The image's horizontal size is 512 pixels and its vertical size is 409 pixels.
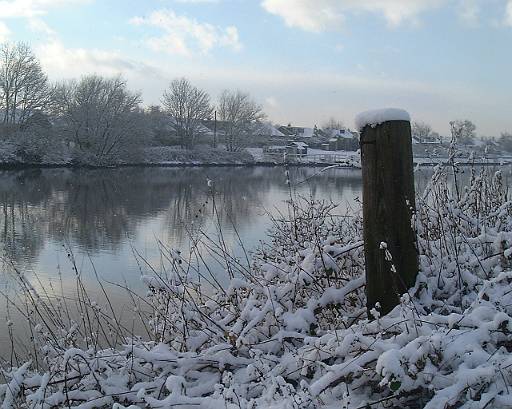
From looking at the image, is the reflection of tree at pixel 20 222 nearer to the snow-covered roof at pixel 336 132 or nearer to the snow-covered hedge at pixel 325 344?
the snow-covered hedge at pixel 325 344

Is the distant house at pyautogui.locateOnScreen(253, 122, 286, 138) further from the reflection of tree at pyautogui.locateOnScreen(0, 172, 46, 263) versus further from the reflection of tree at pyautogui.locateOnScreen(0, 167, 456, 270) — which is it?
the reflection of tree at pyautogui.locateOnScreen(0, 172, 46, 263)

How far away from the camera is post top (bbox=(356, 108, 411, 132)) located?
10.8 ft

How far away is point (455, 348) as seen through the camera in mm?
2520

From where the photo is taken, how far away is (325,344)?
296cm

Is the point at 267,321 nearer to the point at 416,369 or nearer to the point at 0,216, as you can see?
the point at 416,369

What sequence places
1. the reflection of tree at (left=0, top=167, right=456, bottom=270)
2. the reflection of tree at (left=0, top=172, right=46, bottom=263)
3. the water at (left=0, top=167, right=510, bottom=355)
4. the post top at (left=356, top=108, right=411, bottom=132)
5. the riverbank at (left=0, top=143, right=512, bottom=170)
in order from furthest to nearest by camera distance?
the riverbank at (left=0, top=143, right=512, bottom=170)
the reflection of tree at (left=0, top=167, right=456, bottom=270)
the reflection of tree at (left=0, top=172, right=46, bottom=263)
the water at (left=0, top=167, right=510, bottom=355)
the post top at (left=356, top=108, right=411, bottom=132)

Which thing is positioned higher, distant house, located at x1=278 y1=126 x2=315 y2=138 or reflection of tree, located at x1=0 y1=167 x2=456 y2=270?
distant house, located at x1=278 y1=126 x2=315 y2=138

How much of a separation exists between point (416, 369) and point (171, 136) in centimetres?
7079

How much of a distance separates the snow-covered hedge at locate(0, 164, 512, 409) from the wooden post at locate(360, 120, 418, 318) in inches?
5.2

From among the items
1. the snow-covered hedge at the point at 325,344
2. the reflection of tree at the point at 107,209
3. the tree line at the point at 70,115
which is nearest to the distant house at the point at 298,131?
the tree line at the point at 70,115

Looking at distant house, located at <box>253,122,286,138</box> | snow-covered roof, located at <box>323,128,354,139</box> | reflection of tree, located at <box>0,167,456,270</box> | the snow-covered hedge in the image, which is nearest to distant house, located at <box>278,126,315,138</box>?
snow-covered roof, located at <box>323,128,354,139</box>

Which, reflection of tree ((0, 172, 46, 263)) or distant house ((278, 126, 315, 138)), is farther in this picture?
distant house ((278, 126, 315, 138))

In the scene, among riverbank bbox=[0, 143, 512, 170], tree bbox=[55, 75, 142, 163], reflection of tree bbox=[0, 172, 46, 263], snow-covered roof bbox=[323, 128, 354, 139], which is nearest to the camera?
reflection of tree bbox=[0, 172, 46, 263]

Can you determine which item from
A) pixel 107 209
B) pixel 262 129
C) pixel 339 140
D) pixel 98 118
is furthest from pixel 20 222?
pixel 339 140
